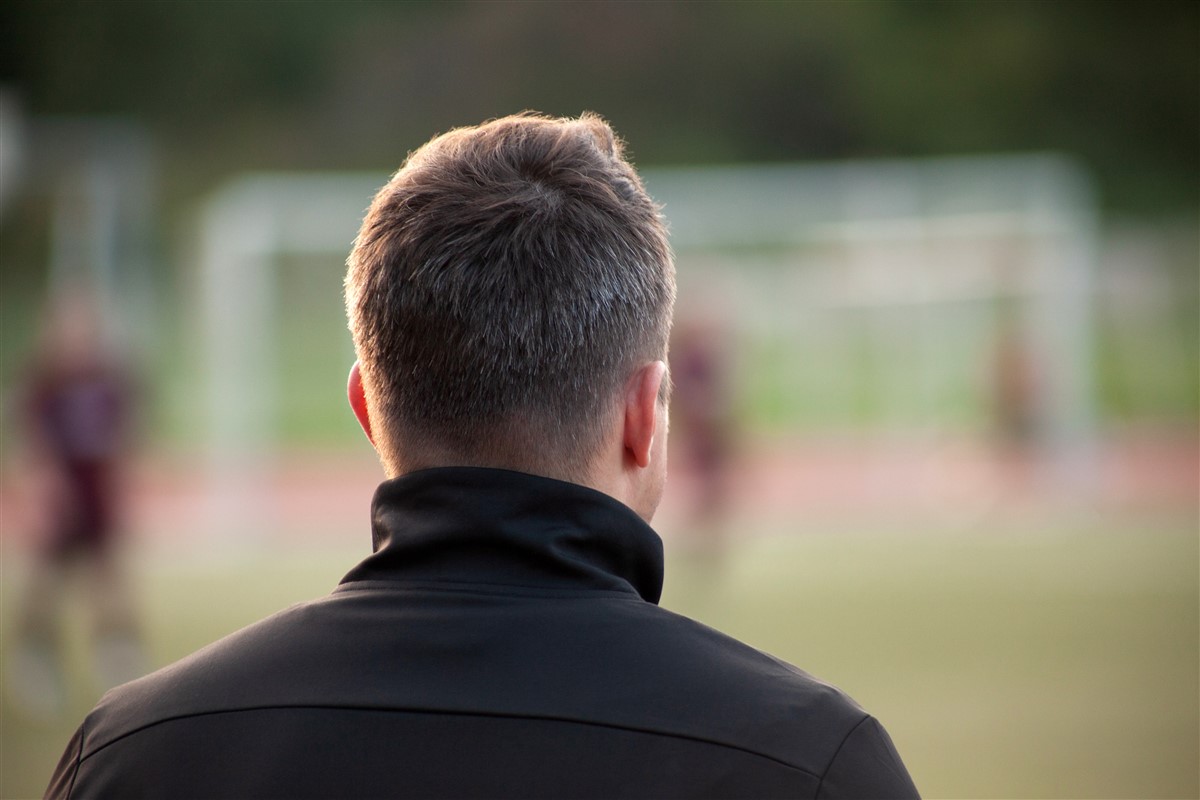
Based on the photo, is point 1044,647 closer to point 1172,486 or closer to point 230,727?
point 230,727

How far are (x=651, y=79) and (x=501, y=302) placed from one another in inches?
1244

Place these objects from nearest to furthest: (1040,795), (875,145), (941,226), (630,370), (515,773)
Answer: (515,773) < (630,370) < (1040,795) < (941,226) < (875,145)

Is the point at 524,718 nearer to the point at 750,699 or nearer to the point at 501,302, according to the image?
the point at 750,699

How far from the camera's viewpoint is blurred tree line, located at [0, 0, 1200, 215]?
2836cm

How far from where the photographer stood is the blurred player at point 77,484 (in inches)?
253

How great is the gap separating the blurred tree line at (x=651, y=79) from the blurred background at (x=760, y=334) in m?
0.10

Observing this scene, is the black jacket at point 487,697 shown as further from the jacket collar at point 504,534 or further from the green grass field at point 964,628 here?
the green grass field at point 964,628

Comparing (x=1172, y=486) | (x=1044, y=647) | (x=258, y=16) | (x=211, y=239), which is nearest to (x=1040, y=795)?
(x=1044, y=647)

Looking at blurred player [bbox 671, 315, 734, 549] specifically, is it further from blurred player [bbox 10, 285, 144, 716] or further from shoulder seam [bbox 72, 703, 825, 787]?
shoulder seam [bbox 72, 703, 825, 787]

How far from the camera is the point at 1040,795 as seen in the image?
13.7 ft

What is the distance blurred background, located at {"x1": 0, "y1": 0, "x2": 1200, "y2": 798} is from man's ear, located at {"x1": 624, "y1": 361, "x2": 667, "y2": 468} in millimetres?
3503

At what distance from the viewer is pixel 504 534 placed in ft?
3.37

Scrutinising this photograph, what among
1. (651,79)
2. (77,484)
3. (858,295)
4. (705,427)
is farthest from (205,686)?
(651,79)

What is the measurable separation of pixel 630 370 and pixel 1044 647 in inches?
240
